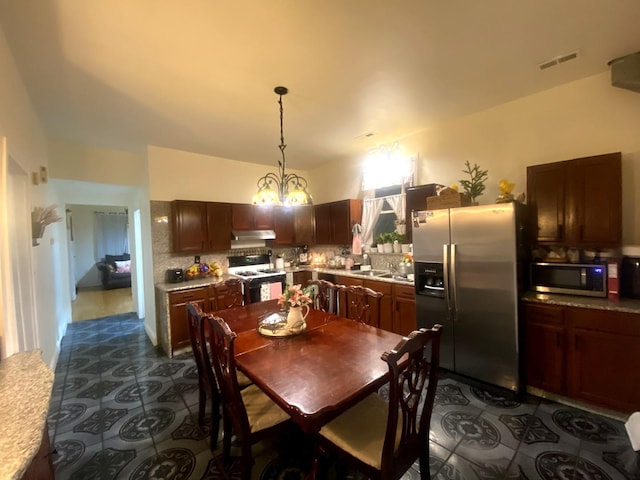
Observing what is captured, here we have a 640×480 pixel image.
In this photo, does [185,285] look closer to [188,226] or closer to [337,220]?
[188,226]

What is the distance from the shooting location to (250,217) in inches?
181

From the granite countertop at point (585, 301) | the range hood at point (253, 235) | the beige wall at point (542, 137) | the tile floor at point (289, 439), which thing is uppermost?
the beige wall at point (542, 137)

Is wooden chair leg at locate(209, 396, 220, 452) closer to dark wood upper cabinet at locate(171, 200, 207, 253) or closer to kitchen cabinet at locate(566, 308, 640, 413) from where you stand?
dark wood upper cabinet at locate(171, 200, 207, 253)

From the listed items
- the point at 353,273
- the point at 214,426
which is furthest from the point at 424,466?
the point at 353,273

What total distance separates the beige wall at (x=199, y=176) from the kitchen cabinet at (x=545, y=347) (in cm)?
390

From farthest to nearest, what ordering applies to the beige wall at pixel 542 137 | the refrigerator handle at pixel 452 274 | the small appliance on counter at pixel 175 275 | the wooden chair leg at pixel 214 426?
the small appliance on counter at pixel 175 275 → the refrigerator handle at pixel 452 274 → the beige wall at pixel 542 137 → the wooden chair leg at pixel 214 426

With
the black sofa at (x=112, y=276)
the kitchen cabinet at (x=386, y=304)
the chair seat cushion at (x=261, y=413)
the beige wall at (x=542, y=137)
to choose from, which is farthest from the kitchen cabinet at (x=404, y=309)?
the black sofa at (x=112, y=276)

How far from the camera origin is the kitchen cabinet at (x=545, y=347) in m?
2.32

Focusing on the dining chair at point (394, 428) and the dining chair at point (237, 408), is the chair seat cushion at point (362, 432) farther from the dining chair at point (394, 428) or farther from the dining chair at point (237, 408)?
the dining chair at point (237, 408)

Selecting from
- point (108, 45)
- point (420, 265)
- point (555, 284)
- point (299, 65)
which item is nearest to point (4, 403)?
point (108, 45)

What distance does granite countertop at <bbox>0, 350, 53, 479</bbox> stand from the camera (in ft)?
2.66

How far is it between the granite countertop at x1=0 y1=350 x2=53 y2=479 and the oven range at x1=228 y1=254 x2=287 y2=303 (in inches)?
100

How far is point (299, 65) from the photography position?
7.16ft

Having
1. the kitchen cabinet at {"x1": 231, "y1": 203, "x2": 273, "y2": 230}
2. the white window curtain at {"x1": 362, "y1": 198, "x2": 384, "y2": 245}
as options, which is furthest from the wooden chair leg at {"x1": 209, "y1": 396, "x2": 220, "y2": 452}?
the white window curtain at {"x1": 362, "y1": 198, "x2": 384, "y2": 245}
